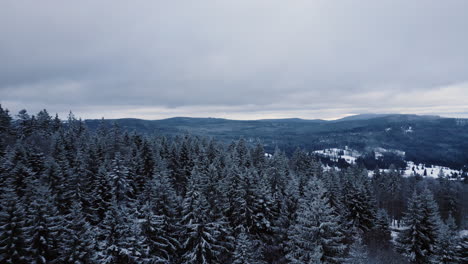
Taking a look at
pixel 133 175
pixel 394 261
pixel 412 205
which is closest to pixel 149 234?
pixel 133 175

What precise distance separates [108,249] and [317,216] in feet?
54.0

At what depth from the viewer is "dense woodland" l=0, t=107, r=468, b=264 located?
19.1 meters

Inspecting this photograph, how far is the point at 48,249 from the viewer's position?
2041 centimetres

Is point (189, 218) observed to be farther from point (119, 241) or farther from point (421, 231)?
point (421, 231)

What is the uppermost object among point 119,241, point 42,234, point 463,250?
point 42,234

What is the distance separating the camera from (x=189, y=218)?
81.8 ft

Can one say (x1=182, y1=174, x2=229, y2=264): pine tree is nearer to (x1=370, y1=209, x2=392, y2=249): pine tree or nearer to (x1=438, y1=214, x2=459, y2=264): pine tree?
(x1=438, y1=214, x2=459, y2=264): pine tree

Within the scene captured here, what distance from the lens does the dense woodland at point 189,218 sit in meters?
19.1

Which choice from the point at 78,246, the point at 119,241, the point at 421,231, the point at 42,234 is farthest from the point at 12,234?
the point at 421,231

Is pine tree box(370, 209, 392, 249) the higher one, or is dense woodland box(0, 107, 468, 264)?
dense woodland box(0, 107, 468, 264)

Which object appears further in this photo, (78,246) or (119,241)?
(119,241)

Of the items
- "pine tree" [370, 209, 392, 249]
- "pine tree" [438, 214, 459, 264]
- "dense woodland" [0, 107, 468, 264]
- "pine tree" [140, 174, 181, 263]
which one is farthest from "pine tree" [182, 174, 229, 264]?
"pine tree" [370, 209, 392, 249]

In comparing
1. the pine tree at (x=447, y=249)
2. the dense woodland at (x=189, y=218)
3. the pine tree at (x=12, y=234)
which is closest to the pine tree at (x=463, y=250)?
the dense woodland at (x=189, y=218)

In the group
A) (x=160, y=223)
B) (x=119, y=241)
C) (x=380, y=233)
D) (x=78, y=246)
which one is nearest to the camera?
(x=78, y=246)
